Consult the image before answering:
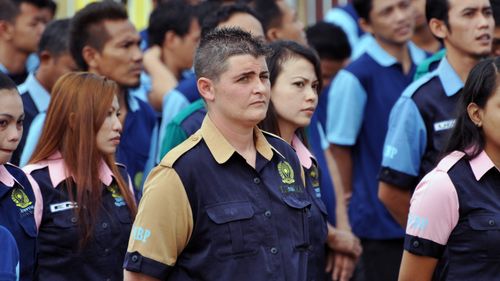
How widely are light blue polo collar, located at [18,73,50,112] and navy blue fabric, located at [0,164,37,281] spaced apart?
2219 mm

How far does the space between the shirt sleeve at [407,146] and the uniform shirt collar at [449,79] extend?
20 cm

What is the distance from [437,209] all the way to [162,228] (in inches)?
44.8

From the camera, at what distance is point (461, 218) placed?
4.77 m

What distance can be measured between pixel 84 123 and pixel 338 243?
1731mm

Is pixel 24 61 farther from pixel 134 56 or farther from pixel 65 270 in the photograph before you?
pixel 65 270

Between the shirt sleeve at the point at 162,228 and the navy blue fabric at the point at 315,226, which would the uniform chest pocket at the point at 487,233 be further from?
the shirt sleeve at the point at 162,228

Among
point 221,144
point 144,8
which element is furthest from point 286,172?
point 144,8

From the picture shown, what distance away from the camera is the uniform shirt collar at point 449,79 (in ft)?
20.1

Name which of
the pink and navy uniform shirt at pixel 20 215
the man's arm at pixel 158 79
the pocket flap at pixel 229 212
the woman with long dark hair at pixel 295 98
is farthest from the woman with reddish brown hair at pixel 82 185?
the man's arm at pixel 158 79

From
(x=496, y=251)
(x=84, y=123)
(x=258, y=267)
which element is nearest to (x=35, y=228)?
(x=84, y=123)

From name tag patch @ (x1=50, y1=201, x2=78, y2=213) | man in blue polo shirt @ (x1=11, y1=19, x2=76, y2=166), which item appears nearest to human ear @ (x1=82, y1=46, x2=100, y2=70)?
man in blue polo shirt @ (x1=11, y1=19, x2=76, y2=166)

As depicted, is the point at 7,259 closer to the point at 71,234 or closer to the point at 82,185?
the point at 71,234

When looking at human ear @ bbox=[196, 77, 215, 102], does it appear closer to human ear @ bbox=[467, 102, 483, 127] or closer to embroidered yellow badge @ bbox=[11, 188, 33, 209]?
embroidered yellow badge @ bbox=[11, 188, 33, 209]

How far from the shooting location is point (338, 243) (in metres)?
6.56
